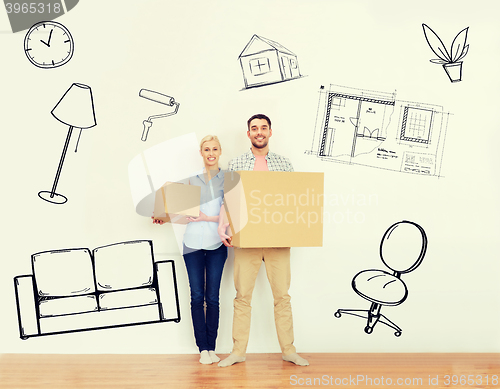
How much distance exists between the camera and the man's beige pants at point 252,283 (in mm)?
2295

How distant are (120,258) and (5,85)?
1311 mm

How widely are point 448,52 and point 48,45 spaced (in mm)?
2544

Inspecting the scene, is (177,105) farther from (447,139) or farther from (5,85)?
(447,139)

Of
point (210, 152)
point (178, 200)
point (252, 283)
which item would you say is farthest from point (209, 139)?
point (252, 283)

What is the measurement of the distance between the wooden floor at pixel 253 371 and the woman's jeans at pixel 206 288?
6.9 inches

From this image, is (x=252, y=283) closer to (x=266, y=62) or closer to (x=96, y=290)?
(x=96, y=290)

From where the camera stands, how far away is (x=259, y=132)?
2.37 m

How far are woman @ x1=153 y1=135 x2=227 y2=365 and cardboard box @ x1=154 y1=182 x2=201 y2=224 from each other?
6 cm

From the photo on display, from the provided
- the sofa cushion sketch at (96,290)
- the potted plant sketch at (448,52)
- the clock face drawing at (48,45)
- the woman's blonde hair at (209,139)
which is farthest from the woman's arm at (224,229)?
the potted plant sketch at (448,52)

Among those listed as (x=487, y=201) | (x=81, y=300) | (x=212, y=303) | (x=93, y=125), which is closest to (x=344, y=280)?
(x=212, y=303)

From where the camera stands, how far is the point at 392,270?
2611 mm

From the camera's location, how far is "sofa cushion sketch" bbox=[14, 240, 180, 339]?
2543mm

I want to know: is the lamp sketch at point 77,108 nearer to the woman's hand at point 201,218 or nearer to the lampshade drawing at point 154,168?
the lampshade drawing at point 154,168

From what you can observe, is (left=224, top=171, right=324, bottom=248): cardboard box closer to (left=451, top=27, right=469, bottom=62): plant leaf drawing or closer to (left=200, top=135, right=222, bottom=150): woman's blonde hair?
(left=200, top=135, right=222, bottom=150): woman's blonde hair
